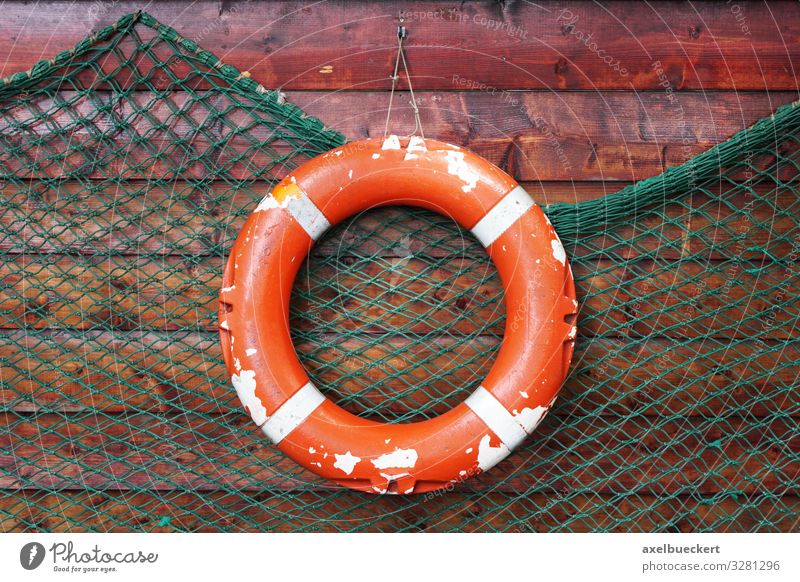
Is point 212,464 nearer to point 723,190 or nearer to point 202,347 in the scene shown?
point 202,347

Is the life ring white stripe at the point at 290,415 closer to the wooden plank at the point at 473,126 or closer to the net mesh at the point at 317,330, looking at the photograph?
the net mesh at the point at 317,330

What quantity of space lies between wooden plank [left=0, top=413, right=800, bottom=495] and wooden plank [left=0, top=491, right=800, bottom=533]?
0.03 m

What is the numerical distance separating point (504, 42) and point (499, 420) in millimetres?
818

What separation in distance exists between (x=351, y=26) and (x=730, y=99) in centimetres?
86

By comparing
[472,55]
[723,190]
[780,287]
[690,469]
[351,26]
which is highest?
[351,26]

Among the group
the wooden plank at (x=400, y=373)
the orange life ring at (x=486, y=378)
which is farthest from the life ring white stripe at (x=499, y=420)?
the wooden plank at (x=400, y=373)

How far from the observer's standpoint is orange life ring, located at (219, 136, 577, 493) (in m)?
1.32

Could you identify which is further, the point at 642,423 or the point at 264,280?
the point at 642,423

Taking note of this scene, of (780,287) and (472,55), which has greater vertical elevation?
(472,55)

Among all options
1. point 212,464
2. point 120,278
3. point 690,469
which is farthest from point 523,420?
point 120,278

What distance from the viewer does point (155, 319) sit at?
1.49m

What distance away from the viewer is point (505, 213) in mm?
1333

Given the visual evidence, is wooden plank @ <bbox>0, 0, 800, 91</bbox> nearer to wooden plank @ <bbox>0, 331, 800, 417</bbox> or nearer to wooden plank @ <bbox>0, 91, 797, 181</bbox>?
wooden plank @ <bbox>0, 91, 797, 181</bbox>

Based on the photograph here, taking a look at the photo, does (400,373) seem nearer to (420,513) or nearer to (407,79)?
(420,513)
